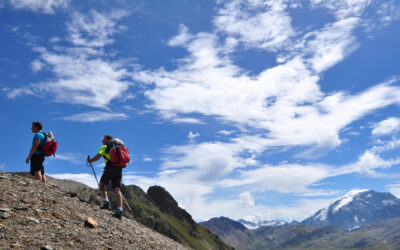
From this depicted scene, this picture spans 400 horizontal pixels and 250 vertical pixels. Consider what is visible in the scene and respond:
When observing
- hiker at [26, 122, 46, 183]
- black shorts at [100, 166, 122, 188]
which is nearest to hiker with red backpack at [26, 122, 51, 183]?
hiker at [26, 122, 46, 183]

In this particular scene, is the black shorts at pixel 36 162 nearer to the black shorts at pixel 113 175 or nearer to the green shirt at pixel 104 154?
the green shirt at pixel 104 154

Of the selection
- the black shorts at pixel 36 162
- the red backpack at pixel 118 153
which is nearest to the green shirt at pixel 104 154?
the red backpack at pixel 118 153

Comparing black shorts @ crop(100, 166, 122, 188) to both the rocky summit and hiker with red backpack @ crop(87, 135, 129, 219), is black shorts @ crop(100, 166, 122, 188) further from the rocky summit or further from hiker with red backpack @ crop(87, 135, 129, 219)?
the rocky summit

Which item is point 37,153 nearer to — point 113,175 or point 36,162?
point 36,162

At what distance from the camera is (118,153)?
14297mm

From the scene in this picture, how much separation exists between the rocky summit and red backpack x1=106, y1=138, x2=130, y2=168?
2.65 m

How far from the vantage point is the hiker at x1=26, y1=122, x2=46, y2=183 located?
49.6 ft

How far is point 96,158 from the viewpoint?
15125 millimetres

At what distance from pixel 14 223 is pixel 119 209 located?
204 inches

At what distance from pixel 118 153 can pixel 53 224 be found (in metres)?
4.11

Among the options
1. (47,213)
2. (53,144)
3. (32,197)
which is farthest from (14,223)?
(53,144)

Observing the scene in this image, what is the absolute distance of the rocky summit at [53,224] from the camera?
9.94 m

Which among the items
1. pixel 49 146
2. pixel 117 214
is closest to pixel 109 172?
pixel 117 214

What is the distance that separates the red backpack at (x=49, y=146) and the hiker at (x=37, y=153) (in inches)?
5.5
